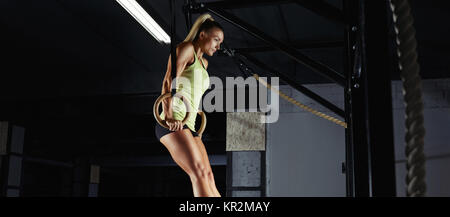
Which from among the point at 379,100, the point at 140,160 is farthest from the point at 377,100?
the point at 140,160

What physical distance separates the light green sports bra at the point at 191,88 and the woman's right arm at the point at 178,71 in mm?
24

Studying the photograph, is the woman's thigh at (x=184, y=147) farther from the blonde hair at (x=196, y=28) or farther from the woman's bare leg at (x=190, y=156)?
the blonde hair at (x=196, y=28)

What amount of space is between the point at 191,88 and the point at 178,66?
126 millimetres

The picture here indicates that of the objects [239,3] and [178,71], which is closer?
[178,71]

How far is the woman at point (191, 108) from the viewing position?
2.07 m

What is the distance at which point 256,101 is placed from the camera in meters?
5.12

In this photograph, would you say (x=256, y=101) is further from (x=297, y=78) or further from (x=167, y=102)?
(x=167, y=102)

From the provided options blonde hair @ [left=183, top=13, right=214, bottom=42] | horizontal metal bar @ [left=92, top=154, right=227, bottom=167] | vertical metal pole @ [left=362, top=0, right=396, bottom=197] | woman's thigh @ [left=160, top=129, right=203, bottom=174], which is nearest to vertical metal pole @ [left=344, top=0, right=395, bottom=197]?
vertical metal pole @ [left=362, top=0, right=396, bottom=197]

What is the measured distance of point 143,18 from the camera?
3291 millimetres

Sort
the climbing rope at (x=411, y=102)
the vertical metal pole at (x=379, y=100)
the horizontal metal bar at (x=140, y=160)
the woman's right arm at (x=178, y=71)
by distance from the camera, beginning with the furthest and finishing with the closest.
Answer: the horizontal metal bar at (x=140, y=160) < the woman's right arm at (x=178, y=71) < the vertical metal pole at (x=379, y=100) < the climbing rope at (x=411, y=102)

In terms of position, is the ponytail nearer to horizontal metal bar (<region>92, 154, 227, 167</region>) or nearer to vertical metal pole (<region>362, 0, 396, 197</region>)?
vertical metal pole (<region>362, 0, 396, 197</region>)

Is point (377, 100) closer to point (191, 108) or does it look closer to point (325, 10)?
point (325, 10)

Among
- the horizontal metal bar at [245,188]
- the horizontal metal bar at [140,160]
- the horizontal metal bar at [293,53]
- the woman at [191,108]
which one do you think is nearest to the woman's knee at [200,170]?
the woman at [191,108]
